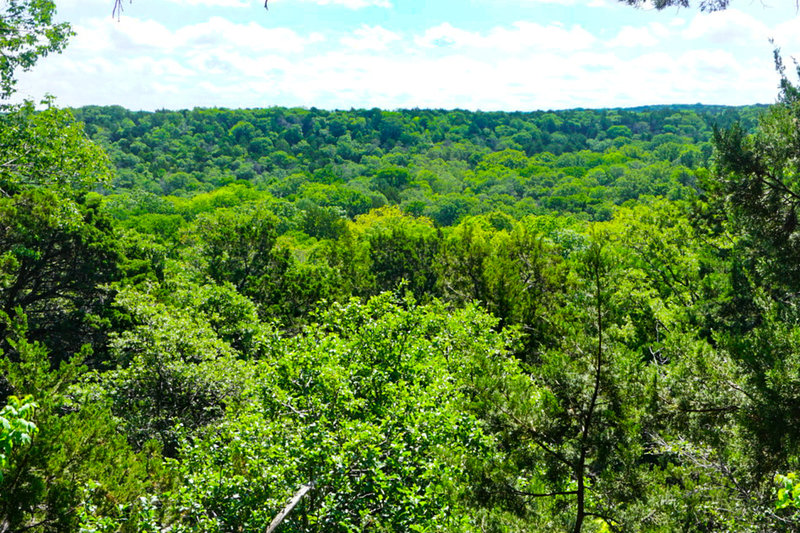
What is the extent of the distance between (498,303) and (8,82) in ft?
53.7

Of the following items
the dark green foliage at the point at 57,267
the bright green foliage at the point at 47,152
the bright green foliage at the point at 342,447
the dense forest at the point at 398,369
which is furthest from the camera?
the dark green foliage at the point at 57,267

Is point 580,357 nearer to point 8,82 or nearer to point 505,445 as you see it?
point 505,445

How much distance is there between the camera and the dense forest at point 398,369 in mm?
5965

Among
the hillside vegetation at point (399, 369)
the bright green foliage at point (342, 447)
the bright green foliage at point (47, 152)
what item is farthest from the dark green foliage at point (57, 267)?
the bright green foliage at point (342, 447)

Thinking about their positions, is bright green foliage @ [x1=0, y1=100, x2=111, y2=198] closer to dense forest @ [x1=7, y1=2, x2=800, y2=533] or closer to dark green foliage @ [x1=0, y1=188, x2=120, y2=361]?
dense forest @ [x1=7, y1=2, x2=800, y2=533]

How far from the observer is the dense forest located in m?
5.96

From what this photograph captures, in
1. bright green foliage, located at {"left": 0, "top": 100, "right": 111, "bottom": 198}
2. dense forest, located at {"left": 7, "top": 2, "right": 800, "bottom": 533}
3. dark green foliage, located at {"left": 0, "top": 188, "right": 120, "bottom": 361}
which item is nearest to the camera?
dense forest, located at {"left": 7, "top": 2, "right": 800, "bottom": 533}

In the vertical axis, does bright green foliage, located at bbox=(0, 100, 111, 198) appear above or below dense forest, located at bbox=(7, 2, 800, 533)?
above


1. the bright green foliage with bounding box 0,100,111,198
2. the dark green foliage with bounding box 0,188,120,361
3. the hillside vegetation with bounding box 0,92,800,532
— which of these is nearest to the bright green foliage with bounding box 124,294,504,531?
the hillside vegetation with bounding box 0,92,800,532

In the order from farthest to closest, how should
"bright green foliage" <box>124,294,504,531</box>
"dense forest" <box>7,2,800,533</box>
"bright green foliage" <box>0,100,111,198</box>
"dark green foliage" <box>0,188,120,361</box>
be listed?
"dark green foliage" <box>0,188,120,361</box> → "bright green foliage" <box>0,100,111,198</box> → "bright green foliage" <box>124,294,504,531</box> → "dense forest" <box>7,2,800,533</box>

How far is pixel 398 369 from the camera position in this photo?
11969 millimetres

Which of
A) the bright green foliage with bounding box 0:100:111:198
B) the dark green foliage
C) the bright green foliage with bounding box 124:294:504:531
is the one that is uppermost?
the bright green foliage with bounding box 0:100:111:198

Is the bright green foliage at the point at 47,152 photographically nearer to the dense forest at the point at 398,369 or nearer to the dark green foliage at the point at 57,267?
the dense forest at the point at 398,369

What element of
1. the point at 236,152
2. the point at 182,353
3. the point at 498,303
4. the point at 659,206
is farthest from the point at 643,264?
the point at 236,152
